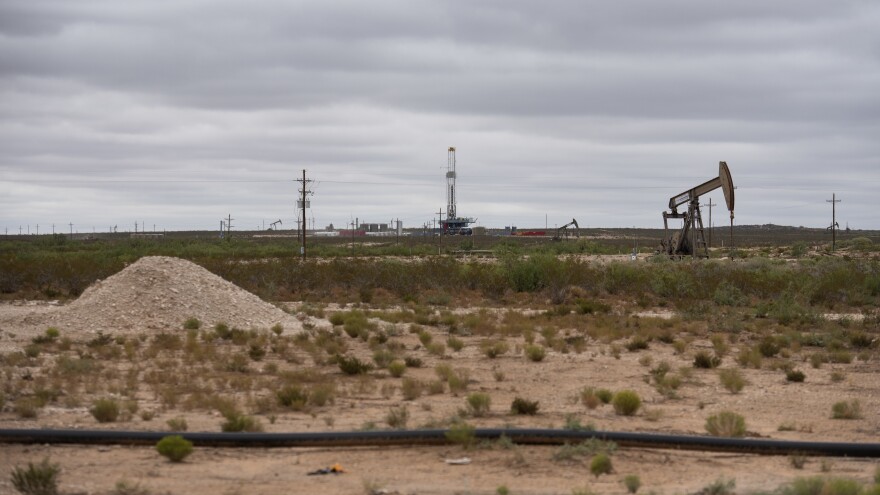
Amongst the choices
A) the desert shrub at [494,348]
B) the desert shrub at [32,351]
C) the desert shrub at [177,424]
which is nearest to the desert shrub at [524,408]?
the desert shrub at [177,424]

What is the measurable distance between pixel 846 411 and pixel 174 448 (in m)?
10.2

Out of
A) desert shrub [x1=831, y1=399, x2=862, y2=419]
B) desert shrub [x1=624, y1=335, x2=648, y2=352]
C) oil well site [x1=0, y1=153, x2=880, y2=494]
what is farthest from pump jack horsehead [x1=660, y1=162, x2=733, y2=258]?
desert shrub [x1=831, y1=399, x2=862, y2=419]

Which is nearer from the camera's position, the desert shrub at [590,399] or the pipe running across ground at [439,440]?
the pipe running across ground at [439,440]

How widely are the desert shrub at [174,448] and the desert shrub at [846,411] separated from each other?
993cm

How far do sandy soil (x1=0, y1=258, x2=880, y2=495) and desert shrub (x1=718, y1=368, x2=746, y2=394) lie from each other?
8.0 inches

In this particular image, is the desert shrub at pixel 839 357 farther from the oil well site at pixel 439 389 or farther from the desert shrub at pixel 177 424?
the desert shrub at pixel 177 424

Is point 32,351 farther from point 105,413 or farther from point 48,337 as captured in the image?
point 105,413

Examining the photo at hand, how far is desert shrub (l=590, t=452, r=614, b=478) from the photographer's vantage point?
11875mm

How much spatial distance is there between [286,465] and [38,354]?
12868 millimetres

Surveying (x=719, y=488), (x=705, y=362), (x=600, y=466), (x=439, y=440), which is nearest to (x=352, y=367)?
(x=705, y=362)

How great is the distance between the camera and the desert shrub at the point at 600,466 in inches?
468

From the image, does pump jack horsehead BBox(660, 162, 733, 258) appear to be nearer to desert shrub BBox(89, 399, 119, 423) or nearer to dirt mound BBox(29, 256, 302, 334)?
dirt mound BBox(29, 256, 302, 334)

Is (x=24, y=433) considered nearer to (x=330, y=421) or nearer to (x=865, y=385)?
(x=330, y=421)

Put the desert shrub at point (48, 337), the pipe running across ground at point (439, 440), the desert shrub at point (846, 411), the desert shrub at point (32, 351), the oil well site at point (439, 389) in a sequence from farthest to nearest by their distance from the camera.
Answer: the desert shrub at point (48, 337) → the desert shrub at point (32, 351) → the desert shrub at point (846, 411) → the pipe running across ground at point (439, 440) → the oil well site at point (439, 389)
